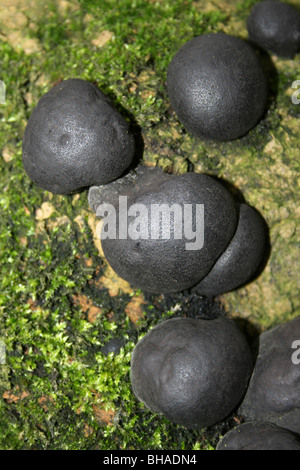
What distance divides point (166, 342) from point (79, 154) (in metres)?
1.11

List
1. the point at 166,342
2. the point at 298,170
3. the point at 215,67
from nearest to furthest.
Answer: the point at 166,342, the point at 215,67, the point at 298,170

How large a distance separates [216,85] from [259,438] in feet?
6.27

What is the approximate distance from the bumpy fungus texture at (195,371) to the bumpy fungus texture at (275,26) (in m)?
2.05

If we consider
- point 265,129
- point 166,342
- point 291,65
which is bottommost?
point 166,342

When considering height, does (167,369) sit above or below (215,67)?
below

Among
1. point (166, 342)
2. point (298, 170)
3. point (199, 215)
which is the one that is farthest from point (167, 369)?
point (298, 170)

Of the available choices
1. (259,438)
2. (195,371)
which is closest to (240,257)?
(195,371)

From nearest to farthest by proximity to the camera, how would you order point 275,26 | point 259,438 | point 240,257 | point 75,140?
point 259,438
point 75,140
point 240,257
point 275,26

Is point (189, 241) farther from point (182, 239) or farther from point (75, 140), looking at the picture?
point (75, 140)

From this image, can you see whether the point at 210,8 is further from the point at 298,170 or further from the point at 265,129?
the point at 298,170

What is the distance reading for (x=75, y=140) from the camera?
7.69ft

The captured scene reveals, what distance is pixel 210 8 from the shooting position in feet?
11.3

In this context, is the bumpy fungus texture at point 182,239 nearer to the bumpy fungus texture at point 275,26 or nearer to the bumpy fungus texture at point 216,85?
the bumpy fungus texture at point 216,85

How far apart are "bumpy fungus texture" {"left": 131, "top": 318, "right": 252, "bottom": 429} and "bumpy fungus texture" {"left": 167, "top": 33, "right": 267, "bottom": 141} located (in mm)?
1200
